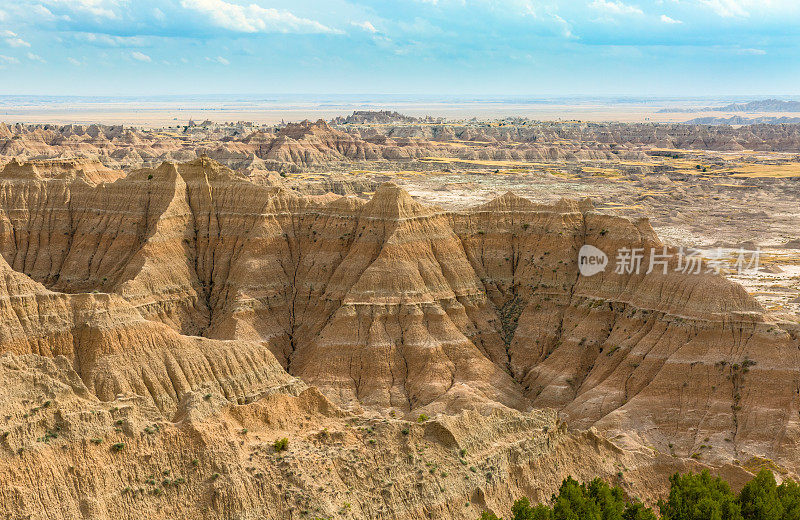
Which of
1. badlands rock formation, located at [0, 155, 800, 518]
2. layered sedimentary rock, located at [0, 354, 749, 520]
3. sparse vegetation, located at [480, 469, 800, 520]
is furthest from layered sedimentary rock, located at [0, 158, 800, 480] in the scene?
sparse vegetation, located at [480, 469, 800, 520]

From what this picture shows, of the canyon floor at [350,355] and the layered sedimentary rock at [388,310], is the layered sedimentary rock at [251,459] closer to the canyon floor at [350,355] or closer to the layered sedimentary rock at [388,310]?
the canyon floor at [350,355]

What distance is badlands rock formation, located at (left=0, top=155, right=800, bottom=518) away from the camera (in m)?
43.8

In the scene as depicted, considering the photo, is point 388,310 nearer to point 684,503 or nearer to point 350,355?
point 350,355

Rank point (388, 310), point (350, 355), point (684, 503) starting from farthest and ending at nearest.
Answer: point (388, 310) → point (350, 355) → point (684, 503)

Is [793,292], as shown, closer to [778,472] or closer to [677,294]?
[677,294]

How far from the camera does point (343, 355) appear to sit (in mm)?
72875

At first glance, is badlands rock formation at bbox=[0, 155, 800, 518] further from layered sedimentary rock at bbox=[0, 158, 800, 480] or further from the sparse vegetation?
the sparse vegetation

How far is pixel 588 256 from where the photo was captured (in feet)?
268

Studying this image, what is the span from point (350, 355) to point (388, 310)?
5.99 m

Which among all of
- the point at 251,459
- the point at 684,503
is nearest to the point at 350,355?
the point at 251,459

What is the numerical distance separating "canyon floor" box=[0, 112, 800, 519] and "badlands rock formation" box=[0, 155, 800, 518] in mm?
177

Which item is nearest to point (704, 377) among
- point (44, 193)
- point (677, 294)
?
→ point (677, 294)

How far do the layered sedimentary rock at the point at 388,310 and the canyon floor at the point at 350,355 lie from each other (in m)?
0.22

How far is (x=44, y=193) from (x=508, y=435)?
68.7 meters
